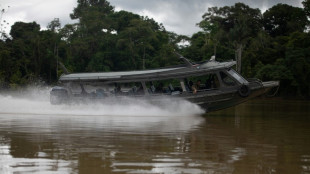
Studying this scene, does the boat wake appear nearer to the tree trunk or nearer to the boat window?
the boat window

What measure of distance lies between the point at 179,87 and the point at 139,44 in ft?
120

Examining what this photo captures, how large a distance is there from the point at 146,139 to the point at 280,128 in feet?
16.0

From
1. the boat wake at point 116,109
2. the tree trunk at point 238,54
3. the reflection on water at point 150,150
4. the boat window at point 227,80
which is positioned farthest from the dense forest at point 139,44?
the reflection on water at point 150,150

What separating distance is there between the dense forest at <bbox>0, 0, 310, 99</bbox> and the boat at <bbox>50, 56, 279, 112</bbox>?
2629 cm

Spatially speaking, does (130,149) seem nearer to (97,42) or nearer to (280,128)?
(280,128)

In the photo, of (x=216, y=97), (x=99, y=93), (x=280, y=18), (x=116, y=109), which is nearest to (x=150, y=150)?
(x=216, y=97)

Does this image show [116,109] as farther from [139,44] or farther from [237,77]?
[139,44]

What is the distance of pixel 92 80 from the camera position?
18672 millimetres

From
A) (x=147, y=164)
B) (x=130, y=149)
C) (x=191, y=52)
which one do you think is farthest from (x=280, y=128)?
(x=191, y=52)

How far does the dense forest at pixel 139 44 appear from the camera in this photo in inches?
1874

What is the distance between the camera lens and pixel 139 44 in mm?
54312

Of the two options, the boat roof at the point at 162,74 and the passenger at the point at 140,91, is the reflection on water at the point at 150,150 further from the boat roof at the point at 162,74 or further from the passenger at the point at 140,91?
the passenger at the point at 140,91

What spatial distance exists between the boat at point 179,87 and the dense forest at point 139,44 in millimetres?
26290

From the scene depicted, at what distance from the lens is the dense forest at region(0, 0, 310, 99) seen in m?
47.6
